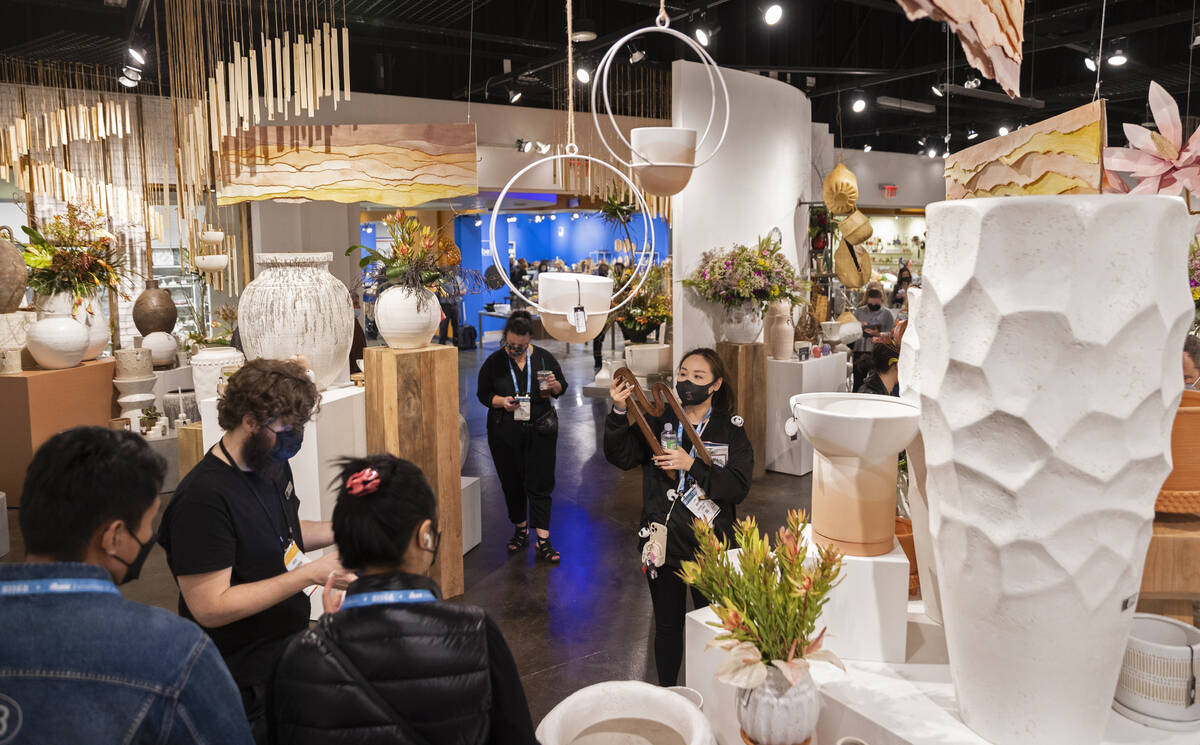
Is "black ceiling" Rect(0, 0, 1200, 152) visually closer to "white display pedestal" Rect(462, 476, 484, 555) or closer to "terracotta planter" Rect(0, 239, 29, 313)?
"terracotta planter" Rect(0, 239, 29, 313)

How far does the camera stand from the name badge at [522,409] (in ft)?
15.4

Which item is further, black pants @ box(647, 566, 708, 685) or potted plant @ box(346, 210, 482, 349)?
potted plant @ box(346, 210, 482, 349)

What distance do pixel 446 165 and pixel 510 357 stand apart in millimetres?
2167

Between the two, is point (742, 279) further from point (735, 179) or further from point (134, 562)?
point (134, 562)

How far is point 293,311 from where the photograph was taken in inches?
144

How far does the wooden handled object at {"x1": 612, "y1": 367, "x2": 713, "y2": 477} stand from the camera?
2719 millimetres

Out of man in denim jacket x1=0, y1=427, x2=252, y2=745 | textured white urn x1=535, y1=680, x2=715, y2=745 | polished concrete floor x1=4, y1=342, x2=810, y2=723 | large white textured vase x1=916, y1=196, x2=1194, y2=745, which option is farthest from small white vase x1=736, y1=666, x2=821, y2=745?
polished concrete floor x1=4, y1=342, x2=810, y2=723

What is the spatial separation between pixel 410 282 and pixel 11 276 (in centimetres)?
380

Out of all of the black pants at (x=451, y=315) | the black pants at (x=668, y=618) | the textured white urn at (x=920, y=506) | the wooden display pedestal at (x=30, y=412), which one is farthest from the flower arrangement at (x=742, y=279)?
the black pants at (x=451, y=315)

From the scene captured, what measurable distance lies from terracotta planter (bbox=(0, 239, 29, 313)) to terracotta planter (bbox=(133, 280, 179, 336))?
3.80ft

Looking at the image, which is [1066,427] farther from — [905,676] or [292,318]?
[292,318]

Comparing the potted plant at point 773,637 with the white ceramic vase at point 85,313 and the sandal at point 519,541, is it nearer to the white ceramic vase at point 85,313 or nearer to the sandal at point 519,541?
the sandal at point 519,541

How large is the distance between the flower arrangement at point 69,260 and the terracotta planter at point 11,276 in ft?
0.28

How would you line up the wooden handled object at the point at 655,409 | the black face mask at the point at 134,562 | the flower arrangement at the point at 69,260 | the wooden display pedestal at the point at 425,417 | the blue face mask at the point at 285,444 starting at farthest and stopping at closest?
1. the flower arrangement at the point at 69,260
2. the wooden display pedestal at the point at 425,417
3. the wooden handled object at the point at 655,409
4. the blue face mask at the point at 285,444
5. the black face mask at the point at 134,562
